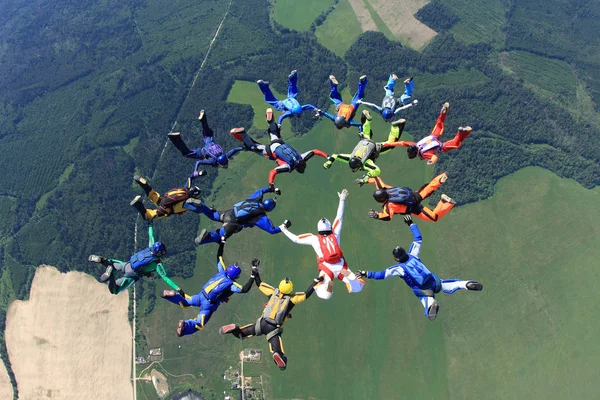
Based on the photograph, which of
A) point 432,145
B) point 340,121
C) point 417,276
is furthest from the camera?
point 340,121

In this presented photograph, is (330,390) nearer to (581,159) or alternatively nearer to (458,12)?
(581,159)

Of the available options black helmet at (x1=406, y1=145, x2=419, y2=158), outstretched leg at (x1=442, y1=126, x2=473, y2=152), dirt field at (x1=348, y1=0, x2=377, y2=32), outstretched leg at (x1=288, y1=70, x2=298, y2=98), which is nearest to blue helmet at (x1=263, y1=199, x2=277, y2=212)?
outstretched leg at (x1=288, y1=70, x2=298, y2=98)

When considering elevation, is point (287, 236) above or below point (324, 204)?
above

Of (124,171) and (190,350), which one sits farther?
(124,171)

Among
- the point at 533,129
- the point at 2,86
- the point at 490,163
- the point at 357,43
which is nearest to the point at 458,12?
the point at 357,43

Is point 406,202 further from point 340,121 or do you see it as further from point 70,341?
point 70,341

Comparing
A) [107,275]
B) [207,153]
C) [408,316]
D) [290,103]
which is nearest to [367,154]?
[290,103]

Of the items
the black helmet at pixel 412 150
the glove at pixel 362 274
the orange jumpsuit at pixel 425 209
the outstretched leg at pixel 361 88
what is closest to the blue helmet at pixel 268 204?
the orange jumpsuit at pixel 425 209
